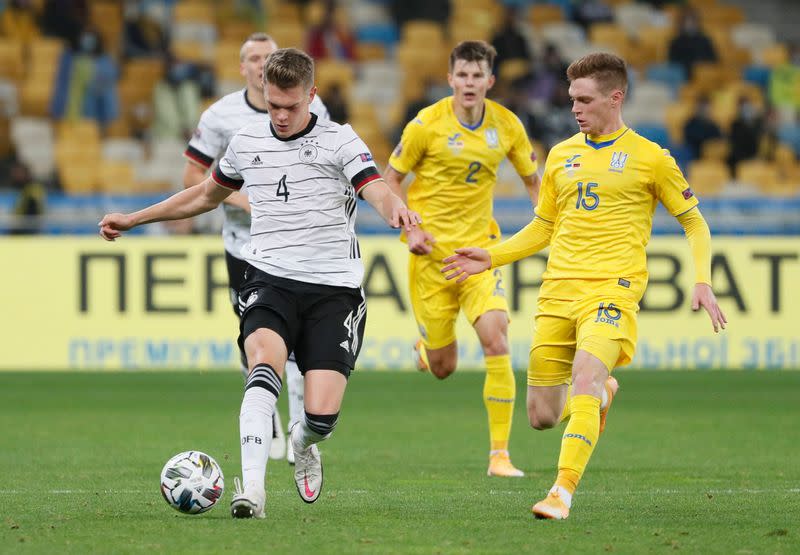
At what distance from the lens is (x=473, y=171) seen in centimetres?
937

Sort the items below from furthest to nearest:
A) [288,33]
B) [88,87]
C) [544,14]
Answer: [544,14] → [288,33] → [88,87]

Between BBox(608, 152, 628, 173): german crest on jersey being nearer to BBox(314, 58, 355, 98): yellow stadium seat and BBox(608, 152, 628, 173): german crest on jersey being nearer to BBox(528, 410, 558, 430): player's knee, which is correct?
BBox(528, 410, 558, 430): player's knee

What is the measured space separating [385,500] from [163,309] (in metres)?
8.54

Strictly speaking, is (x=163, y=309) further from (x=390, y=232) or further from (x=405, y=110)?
(x=405, y=110)

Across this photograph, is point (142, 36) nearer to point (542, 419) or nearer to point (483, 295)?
point (483, 295)

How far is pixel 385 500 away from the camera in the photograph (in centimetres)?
734

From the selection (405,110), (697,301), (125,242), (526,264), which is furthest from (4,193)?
(697,301)

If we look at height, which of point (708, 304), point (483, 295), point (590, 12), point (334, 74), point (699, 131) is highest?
point (590, 12)

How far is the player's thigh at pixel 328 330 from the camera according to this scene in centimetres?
672

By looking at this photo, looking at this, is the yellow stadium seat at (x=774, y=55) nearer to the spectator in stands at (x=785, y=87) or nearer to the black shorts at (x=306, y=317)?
the spectator in stands at (x=785, y=87)

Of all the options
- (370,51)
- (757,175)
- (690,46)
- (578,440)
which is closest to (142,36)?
(370,51)

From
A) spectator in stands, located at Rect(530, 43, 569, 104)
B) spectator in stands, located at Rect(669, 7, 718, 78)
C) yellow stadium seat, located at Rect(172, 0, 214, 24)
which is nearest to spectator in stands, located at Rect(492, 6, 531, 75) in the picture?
spectator in stands, located at Rect(530, 43, 569, 104)

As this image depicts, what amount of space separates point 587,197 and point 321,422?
5.68 ft

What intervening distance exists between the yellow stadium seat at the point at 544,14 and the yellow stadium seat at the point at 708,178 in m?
4.52
